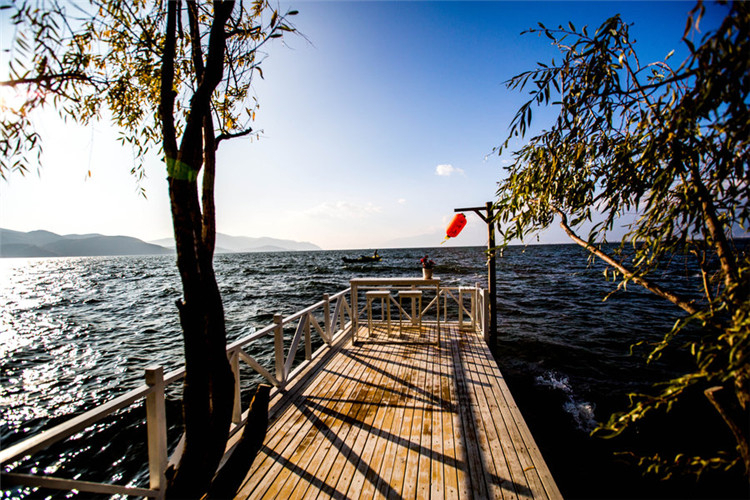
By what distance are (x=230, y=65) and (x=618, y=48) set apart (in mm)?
2586

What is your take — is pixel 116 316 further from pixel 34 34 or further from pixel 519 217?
pixel 519 217

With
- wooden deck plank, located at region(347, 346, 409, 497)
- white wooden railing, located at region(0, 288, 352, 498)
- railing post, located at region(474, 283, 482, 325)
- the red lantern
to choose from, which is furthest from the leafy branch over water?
railing post, located at region(474, 283, 482, 325)

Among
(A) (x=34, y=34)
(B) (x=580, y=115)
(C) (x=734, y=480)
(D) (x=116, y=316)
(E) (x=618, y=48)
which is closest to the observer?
(A) (x=34, y=34)

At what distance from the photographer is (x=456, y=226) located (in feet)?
22.7

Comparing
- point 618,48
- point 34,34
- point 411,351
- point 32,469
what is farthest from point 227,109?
point 32,469

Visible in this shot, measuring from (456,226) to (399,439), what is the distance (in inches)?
188

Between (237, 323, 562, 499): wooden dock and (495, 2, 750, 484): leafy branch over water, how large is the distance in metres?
1.70

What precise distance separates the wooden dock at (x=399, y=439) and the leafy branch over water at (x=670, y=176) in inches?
67.0

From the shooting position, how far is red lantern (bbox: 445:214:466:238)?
269 inches

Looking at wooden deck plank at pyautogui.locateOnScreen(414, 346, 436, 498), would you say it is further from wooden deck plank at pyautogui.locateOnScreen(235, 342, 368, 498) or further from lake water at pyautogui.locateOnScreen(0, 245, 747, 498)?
lake water at pyautogui.locateOnScreen(0, 245, 747, 498)

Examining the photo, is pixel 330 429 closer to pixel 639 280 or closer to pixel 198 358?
pixel 198 358

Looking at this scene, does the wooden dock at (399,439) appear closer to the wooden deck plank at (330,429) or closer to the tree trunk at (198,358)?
the wooden deck plank at (330,429)

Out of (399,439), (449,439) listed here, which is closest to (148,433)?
(399,439)

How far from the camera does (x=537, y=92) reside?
79.0 inches
